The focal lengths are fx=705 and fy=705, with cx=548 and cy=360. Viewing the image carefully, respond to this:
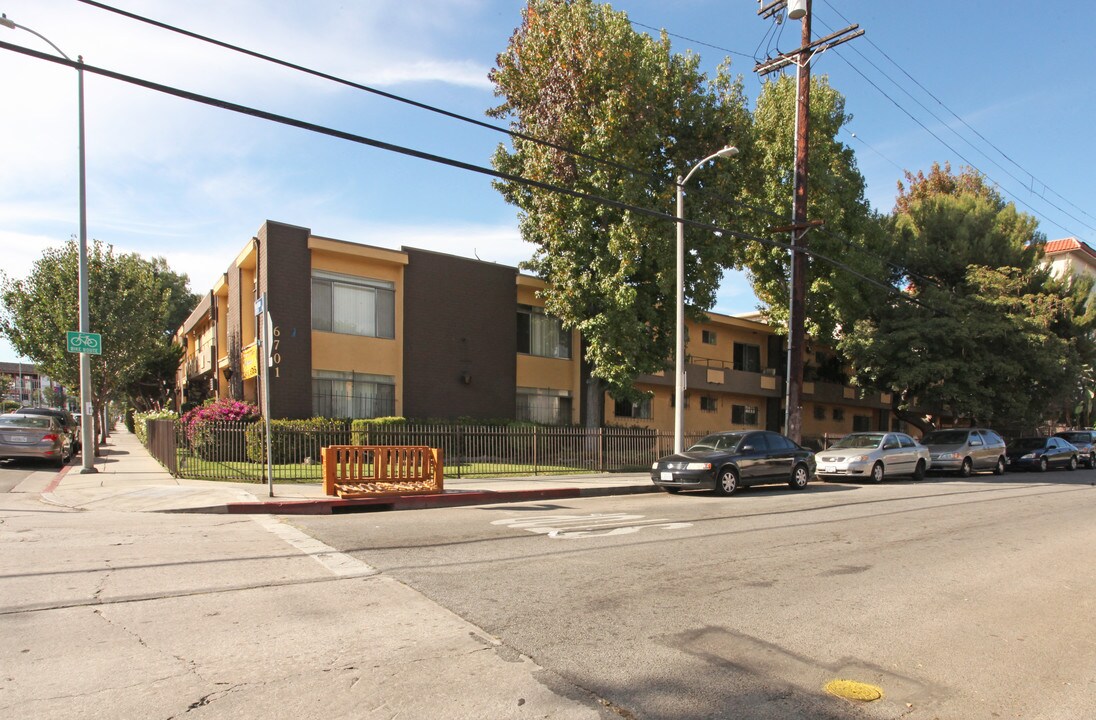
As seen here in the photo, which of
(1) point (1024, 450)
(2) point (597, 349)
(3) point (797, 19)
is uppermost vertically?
(3) point (797, 19)

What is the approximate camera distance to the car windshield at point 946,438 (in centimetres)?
2383

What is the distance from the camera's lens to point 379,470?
13.0m

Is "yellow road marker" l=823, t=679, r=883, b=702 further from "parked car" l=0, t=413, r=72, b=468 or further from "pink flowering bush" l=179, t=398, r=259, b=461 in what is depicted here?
"parked car" l=0, t=413, r=72, b=468

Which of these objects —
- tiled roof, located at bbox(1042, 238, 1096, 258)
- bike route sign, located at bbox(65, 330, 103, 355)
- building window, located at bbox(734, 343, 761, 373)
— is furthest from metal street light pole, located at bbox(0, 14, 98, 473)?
tiled roof, located at bbox(1042, 238, 1096, 258)

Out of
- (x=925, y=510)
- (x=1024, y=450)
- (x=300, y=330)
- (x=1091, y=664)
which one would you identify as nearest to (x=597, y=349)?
(x=300, y=330)

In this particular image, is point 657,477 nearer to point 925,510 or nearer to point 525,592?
point 925,510

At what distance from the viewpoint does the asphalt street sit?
4371 millimetres

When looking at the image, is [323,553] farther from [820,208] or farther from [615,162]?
[820,208]

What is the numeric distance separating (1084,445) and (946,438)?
11.3 metres

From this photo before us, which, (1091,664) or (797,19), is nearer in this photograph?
(1091,664)

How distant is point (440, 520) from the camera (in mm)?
10742

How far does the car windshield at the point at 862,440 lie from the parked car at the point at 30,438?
71.2 ft

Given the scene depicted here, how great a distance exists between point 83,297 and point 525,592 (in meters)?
15.0

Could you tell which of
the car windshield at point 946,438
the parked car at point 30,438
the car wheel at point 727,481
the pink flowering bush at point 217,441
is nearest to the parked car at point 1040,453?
the car windshield at point 946,438
